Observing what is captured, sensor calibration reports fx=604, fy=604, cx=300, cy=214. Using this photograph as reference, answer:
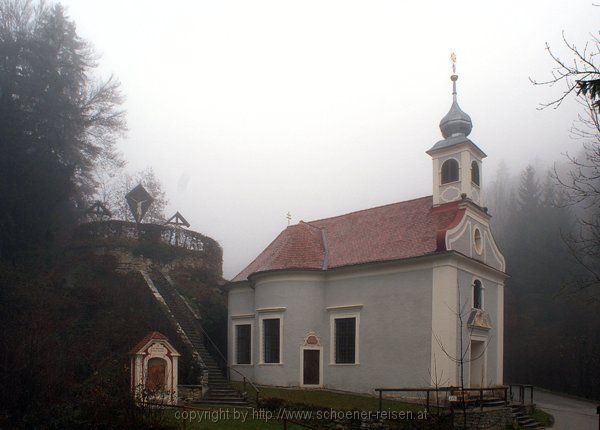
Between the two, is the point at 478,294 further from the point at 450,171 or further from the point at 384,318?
the point at 450,171

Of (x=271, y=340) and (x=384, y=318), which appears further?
(x=271, y=340)

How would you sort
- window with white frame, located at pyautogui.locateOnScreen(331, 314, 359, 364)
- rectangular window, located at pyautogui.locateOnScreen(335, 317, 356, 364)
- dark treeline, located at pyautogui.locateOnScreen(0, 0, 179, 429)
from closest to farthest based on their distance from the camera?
dark treeline, located at pyautogui.locateOnScreen(0, 0, 179, 429) → window with white frame, located at pyautogui.locateOnScreen(331, 314, 359, 364) → rectangular window, located at pyautogui.locateOnScreen(335, 317, 356, 364)

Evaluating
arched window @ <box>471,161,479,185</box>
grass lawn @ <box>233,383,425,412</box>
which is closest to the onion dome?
arched window @ <box>471,161,479,185</box>

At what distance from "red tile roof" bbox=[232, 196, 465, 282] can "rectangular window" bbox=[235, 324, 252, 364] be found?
248 centimetres

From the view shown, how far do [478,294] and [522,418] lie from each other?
18.4ft

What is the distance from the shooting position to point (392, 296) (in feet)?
80.5

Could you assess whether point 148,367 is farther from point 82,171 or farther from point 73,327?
point 82,171

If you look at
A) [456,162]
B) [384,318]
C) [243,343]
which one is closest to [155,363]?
[243,343]

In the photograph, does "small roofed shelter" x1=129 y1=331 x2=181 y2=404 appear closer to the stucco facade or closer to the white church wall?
the stucco facade

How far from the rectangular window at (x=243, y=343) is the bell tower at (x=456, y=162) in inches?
427

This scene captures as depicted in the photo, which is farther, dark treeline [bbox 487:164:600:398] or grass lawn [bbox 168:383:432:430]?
dark treeline [bbox 487:164:600:398]

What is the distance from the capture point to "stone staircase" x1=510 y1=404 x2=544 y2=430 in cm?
2114

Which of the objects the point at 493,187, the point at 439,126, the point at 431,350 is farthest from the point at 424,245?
the point at 493,187

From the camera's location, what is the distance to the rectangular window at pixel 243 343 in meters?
29.0
